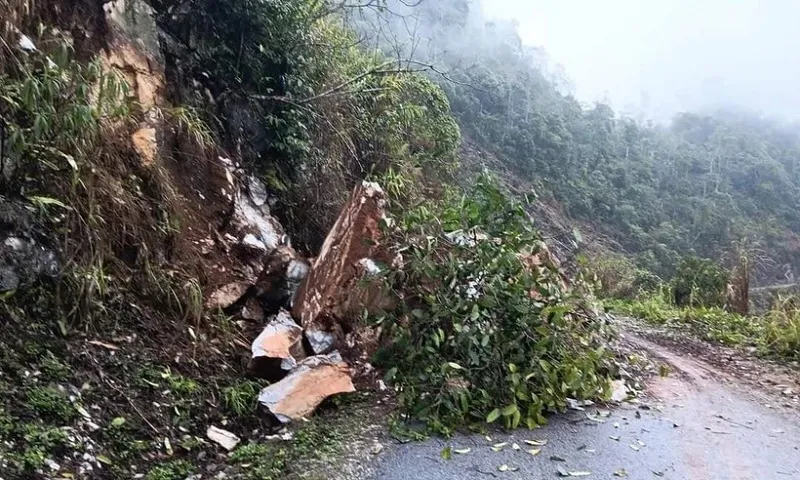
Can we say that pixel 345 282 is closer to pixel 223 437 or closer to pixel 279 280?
pixel 279 280

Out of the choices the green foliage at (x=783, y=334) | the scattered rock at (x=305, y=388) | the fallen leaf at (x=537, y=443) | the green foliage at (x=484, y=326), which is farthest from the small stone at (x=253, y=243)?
the green foliage at (x=783, y=334)

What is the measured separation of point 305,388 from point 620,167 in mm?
21982

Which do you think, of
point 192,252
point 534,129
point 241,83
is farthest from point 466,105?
point 192,252

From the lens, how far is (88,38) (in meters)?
3.82

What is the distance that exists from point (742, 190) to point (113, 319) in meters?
27.2

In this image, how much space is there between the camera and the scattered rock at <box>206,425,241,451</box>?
269 centimetres

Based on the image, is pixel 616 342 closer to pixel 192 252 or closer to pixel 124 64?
pixel 192 252

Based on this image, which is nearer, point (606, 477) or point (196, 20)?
point (606, 477)

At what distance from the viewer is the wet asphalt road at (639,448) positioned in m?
2.47

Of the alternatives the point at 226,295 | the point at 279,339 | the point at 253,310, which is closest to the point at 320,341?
the point at 279,339

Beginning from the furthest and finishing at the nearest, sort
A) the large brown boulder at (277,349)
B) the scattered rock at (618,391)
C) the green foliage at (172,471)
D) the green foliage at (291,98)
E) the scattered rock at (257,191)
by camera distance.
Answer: the green foliage at (291,98), the scattered rock at (257,191), the scattered rock at (618,391), the large brown boulder at (277,349), the green foliage at (172,471)

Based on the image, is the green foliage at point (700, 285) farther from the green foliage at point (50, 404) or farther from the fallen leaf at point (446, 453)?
the green foliage at point (50, 404)

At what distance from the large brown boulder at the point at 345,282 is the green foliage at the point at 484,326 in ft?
0.65

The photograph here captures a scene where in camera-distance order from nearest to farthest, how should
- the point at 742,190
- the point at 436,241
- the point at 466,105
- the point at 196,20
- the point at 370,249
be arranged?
1. the point at 436,241
2. the point at 370,249
3. the point at 196,20
4. the point at 466,105
5. the point at 742,190
